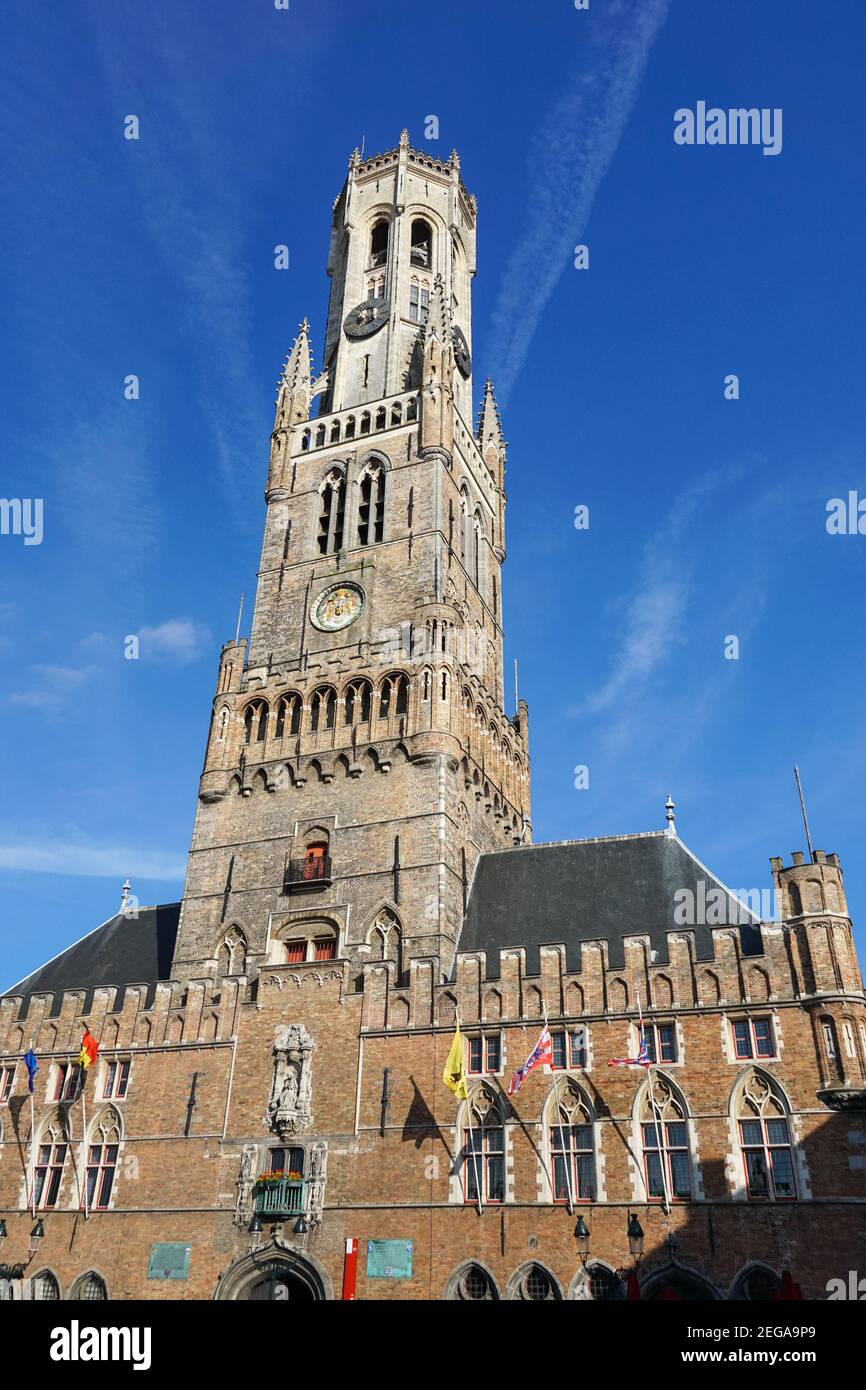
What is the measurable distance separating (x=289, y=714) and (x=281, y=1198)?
52.0 feet

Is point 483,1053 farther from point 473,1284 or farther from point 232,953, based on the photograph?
point 232,953

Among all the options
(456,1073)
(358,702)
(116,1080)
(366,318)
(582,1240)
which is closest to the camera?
(582,1240)

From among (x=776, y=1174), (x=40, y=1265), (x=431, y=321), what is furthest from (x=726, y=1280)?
(x=431, y=321)

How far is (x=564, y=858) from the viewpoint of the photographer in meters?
33.2

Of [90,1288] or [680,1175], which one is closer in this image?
[680,1175]

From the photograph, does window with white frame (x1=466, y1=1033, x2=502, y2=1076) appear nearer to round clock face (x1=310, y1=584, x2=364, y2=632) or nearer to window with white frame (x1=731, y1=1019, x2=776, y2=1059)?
window with white frame (x1=731, y1=1019, x2=776, y2=1059)

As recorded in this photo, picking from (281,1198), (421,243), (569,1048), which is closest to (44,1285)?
(281,1198)

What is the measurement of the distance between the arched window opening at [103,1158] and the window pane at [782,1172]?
18.0 metres

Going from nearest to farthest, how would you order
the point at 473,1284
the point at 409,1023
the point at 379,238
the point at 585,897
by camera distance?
the point at 473,1284 → the point at 409,1023 → the point at 585,897 → the point at 379,238

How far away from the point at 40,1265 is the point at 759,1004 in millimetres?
20835

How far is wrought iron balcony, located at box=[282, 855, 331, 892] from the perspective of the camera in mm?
32031

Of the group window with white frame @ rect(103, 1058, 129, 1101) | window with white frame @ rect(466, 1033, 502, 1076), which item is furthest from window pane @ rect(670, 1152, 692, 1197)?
window with white frame @ rect(103, 1058, 129, 1101)

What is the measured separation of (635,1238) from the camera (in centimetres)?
2344

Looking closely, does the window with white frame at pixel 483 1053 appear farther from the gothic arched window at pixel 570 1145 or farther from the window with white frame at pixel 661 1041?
the window with white frame at pixel 661 1041
